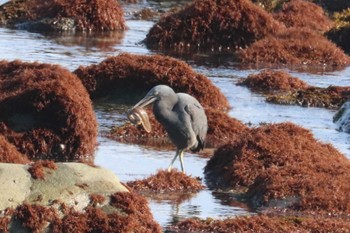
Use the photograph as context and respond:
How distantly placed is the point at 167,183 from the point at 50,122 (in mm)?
2182

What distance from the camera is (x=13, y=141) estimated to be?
507 inches

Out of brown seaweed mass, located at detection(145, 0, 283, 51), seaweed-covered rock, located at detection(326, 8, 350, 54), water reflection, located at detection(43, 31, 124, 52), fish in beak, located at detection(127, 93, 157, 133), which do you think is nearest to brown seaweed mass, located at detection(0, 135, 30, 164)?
fish in beak, located at detection(127, 93, 157, 133)

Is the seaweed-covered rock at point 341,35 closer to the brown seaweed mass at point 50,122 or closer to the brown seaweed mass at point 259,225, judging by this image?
the brown seaweed mass at point 50,122

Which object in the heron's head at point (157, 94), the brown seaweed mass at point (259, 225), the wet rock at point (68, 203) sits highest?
the heron's head at point (157, 94)

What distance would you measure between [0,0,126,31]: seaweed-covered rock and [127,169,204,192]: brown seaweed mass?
49.2ft

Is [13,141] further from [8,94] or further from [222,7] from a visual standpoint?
[222,7]

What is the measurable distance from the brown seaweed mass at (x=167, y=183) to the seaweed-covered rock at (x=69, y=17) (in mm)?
14995

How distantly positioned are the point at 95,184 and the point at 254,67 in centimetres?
1361

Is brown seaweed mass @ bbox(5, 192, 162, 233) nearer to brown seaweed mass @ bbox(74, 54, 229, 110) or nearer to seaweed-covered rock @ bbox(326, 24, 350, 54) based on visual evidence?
brown seaweed mass @ bbox(74, 54, 229, 110)

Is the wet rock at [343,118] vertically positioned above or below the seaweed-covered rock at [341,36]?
below

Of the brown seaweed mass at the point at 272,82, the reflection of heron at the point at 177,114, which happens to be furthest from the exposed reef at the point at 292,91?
the reflection of heron at the point at 177,114

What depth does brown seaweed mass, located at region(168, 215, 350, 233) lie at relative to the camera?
990 cm

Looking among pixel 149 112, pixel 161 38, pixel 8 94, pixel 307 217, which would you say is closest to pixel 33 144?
pixel 8 94

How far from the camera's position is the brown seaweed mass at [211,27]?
82.9ft
